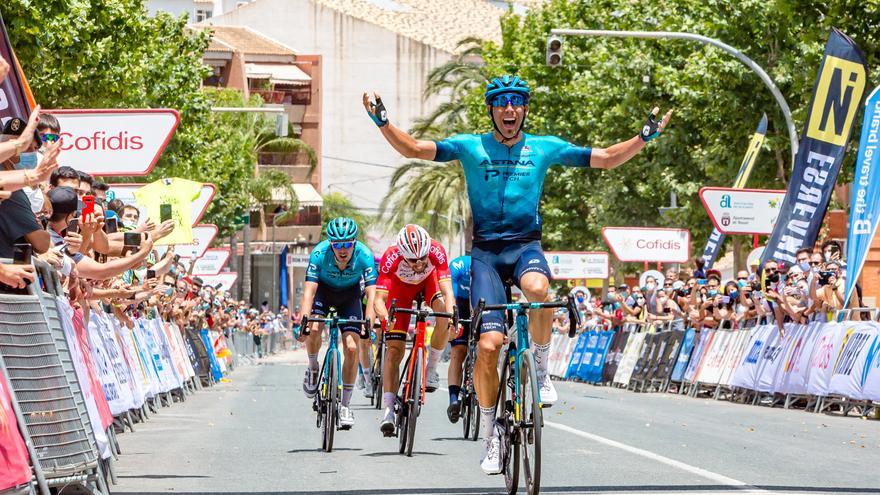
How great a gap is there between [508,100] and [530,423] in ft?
7.10

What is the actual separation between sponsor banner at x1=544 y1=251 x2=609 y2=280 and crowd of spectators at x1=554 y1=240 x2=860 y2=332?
1592cm

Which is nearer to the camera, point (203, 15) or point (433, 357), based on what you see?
point (433, 357)

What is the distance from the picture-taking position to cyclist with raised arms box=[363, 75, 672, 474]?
9.88 metres

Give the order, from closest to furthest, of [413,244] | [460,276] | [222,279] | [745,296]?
[413,244] → [460,276] → [745,296] → [222,279]

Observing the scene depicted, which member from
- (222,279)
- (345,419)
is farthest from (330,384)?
(222,279)

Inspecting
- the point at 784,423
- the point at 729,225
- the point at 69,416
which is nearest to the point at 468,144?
the point at 69,416

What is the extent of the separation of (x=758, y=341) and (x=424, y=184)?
114 feet

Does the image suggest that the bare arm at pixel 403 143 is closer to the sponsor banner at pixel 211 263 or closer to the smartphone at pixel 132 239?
the smartphone at pixel 132 239

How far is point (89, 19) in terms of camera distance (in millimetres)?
29922

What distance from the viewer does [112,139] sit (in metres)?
18.4

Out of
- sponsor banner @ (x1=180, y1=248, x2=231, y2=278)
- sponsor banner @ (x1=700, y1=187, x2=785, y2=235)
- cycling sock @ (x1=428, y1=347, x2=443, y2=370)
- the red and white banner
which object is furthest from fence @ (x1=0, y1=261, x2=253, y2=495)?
the red and white banner

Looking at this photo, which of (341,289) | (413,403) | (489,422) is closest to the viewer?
(489,422)

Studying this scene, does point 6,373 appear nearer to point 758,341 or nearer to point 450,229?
point 758,341

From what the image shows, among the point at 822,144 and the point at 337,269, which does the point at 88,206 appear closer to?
the point at 337,269
